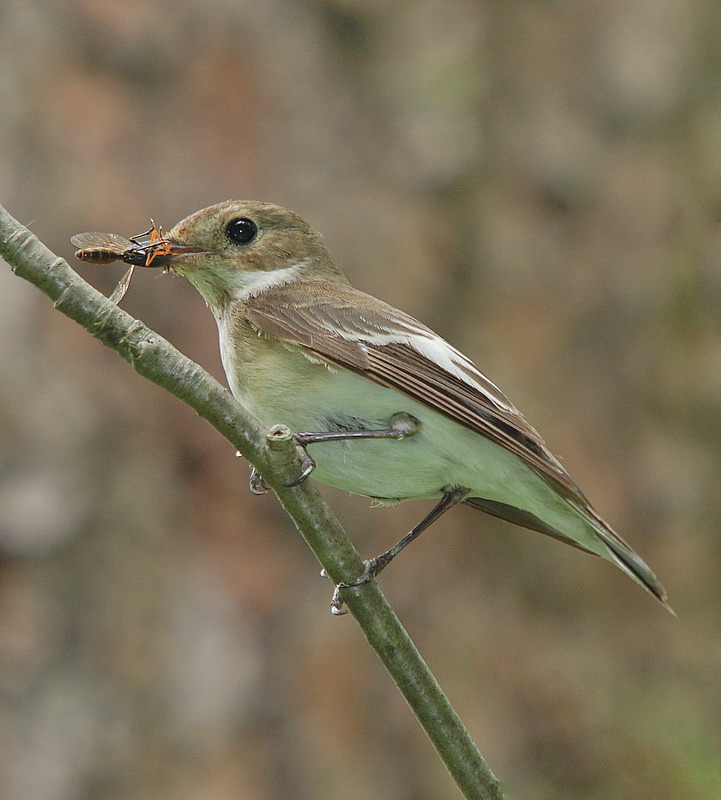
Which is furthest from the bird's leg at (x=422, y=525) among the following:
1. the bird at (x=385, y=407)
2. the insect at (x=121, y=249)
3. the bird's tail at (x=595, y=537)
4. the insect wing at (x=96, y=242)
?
the insect wing at (x=96, y=242)

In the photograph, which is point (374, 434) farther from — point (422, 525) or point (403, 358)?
Answer: point (422, 525)

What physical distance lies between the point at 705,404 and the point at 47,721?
12.0 ft

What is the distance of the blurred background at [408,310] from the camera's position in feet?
14.2

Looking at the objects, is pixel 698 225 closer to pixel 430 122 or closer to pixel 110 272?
pixel 430 122

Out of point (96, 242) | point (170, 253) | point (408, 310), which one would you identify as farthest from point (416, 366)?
point (408, 310)

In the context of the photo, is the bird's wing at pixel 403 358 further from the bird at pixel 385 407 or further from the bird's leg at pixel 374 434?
the bird's leg at pixel 374 434

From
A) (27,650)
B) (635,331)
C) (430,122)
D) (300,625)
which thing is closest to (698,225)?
(635,331)

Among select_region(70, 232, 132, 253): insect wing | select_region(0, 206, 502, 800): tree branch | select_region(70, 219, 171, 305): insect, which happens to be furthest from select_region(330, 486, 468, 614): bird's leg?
select_region(70, 232, 132, 253): insect wing

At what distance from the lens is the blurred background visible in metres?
4.32

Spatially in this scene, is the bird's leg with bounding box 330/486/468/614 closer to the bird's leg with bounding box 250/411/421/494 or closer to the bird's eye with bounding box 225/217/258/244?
the bird's leg with bounding box 250/411/421/494

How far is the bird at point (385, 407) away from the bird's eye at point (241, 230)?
0.06 metres

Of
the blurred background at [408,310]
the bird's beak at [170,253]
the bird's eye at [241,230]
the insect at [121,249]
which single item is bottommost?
the blurred background at [408,310]

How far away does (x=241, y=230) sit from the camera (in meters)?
3.36

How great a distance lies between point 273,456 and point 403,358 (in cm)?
91
